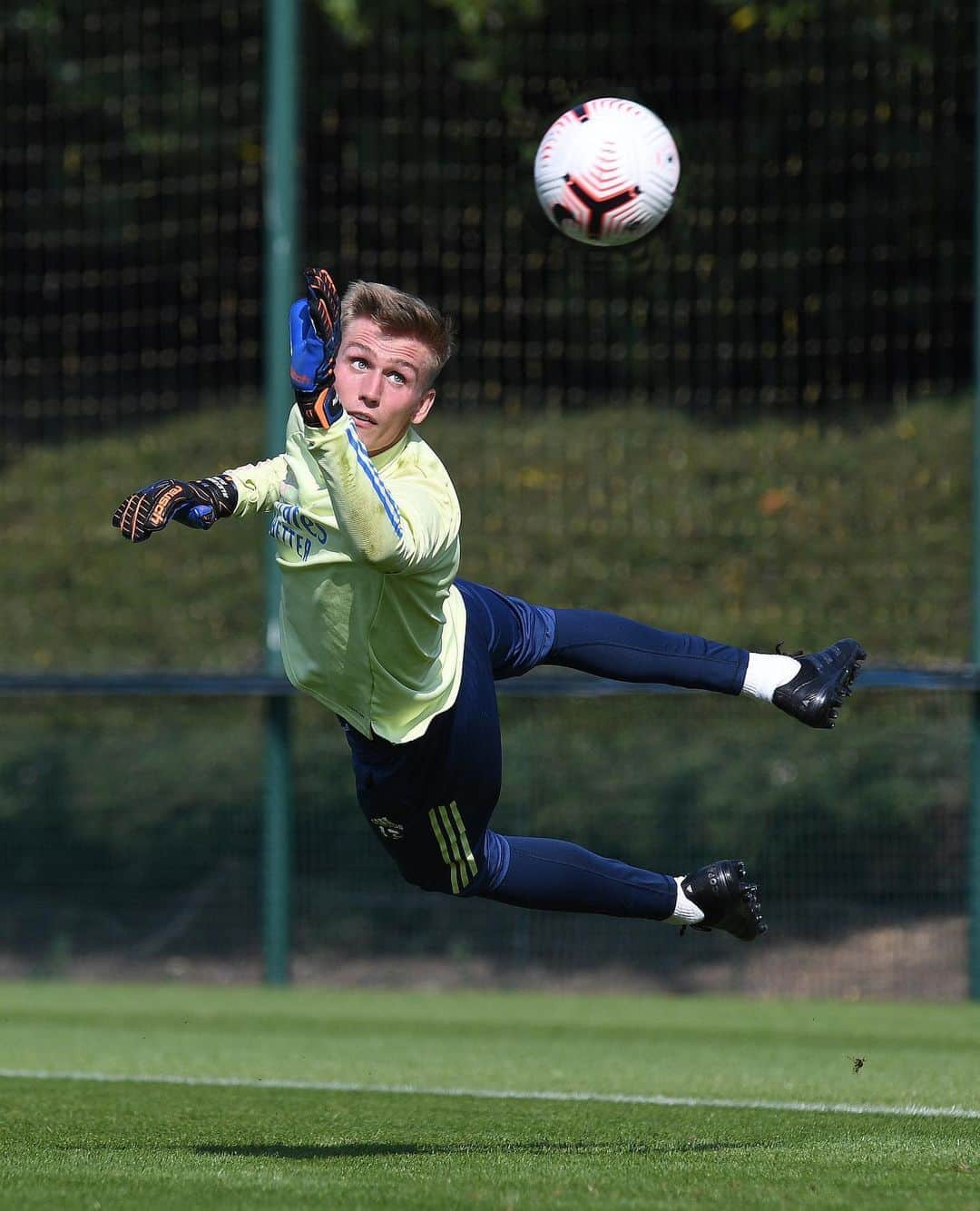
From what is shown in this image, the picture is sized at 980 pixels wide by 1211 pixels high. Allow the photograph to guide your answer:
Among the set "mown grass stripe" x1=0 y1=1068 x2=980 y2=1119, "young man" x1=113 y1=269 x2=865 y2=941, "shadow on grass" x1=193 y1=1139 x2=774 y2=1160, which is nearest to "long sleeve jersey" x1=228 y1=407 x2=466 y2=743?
"young man" x1=113 y1=269 x2=865 y2=941

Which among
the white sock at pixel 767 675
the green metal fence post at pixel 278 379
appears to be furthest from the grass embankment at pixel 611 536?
the white sock at pixel 767 675

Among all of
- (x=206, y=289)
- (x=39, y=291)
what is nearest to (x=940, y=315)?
(x=206, y=289)

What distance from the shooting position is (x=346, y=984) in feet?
42.1

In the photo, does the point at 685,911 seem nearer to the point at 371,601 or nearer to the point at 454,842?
the point at 454,842

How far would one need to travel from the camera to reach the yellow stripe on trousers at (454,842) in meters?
5.89

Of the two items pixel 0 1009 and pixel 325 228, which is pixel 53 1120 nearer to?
pixel 0 1009

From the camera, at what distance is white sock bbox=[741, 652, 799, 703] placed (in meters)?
6.01

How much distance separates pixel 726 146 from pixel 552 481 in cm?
279

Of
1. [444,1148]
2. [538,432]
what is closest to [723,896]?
[444,1148]

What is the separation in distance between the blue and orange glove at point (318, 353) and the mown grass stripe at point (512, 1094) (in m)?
3.19

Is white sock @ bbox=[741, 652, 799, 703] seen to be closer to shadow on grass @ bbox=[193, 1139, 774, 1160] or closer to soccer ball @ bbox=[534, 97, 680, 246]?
shadow on grass @ bbox=[193, 1139, 774, 1160]

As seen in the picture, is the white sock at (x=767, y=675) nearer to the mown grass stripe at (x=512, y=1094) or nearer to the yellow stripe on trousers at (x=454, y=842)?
the yellow stripe on trousers at (x=454, y=842)

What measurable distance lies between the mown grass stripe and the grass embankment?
7.46 metres

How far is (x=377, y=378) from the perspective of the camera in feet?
18.5
